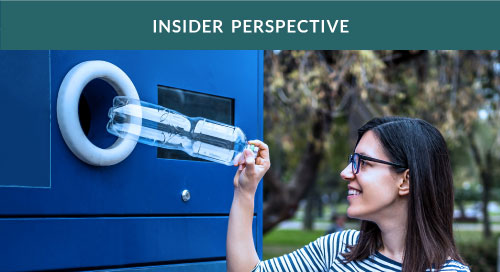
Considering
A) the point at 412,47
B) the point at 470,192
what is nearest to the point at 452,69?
the point at 412,47

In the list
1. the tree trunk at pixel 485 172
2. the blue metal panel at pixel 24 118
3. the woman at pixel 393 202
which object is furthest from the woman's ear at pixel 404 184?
the tree trunk at pixel 485 172

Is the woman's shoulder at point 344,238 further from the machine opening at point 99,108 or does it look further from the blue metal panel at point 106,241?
the machine opening at point 99,108

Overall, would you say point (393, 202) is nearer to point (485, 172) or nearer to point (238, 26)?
point (238, 26)

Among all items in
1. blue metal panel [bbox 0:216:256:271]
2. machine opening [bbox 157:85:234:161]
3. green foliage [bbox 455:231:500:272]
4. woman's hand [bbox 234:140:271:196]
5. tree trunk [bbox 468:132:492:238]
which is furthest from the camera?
tree trunk [bbox 468:132:492:238]

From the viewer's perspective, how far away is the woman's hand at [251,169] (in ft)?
5.55

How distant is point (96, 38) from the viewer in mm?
1773

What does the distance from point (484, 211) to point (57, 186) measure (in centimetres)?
1599

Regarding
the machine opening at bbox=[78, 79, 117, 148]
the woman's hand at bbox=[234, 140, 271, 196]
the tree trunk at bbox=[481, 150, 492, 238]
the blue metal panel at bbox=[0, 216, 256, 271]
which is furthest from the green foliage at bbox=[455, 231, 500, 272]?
the machine opening at bbox=[78, 79, 117, 148]

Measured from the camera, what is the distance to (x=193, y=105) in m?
2.05

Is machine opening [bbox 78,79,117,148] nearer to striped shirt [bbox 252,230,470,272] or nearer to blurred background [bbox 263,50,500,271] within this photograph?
striped shirt [bbox 252,230,470,272]

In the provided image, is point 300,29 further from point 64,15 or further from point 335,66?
point 335,66

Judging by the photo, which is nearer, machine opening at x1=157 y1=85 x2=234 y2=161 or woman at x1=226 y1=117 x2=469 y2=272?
woman at x1=226 y1=117 x2=469 y2=272

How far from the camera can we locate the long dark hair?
5.34 feet

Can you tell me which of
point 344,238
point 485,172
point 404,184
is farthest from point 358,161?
point 485,172
